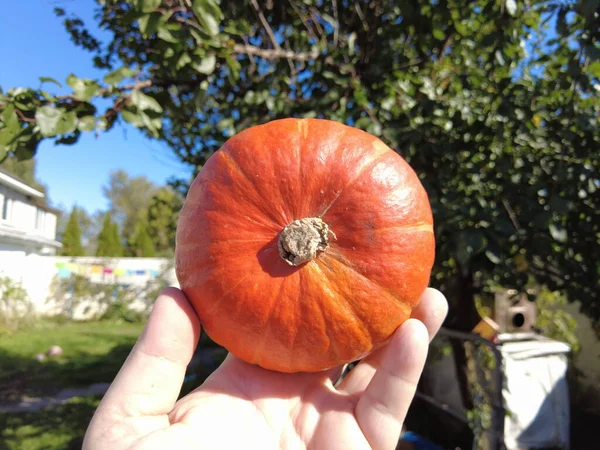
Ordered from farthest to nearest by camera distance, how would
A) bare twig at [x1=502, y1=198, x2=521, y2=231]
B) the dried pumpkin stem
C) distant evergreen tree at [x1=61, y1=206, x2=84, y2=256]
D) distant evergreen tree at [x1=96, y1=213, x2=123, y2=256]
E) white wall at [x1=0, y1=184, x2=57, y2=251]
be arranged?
distant evergreen tree at [x1=96, y1=213, x2=123, y2=256] → distant evergreen tree at [x1=61, y1=206, x2=84, y2=256] → white wall at [x1=0, y1=184, x2=57, y2=251] → bare twig at [x1=502, y1=198, x2=521, y2=231] → the dried pumpkin stem

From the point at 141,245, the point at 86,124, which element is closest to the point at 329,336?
the point at 86,124

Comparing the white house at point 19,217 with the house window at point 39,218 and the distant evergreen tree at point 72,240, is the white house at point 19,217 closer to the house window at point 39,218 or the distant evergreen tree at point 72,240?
the house window at point 39,218

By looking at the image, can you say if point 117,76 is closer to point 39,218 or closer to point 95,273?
point 95,273

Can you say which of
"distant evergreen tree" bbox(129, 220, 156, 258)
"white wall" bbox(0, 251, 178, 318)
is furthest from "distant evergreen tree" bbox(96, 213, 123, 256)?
"white wall" bbox(0, 251, 178, 318)

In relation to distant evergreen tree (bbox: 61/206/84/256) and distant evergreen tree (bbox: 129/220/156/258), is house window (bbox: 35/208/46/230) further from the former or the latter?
distant evergreen tree (bbox: 129/220/156/258)

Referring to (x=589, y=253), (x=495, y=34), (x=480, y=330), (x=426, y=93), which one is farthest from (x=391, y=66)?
(x=480, y=330)

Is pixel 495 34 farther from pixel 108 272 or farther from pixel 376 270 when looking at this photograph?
pixel 108 272

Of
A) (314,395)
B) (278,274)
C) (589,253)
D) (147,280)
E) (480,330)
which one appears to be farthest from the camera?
(147,280)
